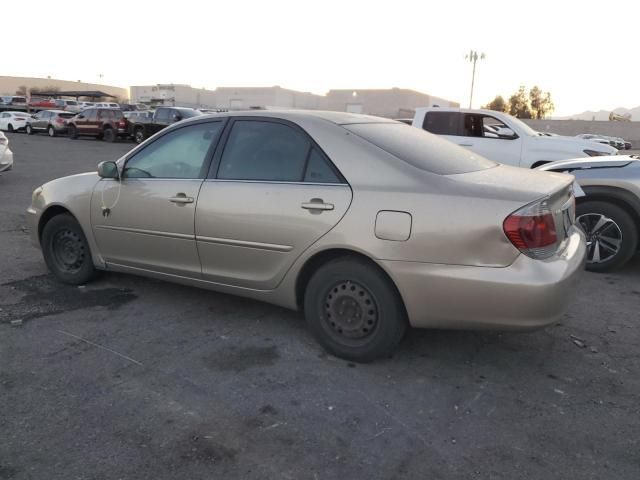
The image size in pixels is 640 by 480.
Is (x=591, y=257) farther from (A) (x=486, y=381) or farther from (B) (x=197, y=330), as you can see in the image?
(B) (x=197, y=330)

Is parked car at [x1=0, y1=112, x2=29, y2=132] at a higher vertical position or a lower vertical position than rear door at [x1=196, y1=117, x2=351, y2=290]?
higher

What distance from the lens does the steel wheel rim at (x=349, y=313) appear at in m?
3.31

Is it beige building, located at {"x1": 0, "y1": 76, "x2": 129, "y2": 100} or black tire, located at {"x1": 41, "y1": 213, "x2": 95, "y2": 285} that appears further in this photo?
beige building, located at {"x1": 0, "y1": 76, "x2": 129, "y2": 100}

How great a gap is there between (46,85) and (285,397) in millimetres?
129044

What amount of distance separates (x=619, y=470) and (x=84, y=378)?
2.94 m

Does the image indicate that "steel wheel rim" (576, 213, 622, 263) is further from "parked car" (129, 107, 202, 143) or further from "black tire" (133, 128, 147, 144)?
"black tire" (133, 128, 147, 144)

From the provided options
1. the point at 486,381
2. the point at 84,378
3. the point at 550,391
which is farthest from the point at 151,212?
the point at 550,391

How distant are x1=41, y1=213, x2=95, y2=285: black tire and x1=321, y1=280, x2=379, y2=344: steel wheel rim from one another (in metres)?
2.47

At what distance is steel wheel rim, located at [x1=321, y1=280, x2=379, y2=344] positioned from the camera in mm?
3309

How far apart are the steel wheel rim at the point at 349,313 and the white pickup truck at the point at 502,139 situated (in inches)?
280

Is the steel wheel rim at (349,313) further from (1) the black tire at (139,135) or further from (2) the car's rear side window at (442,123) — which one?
(1) the black tire at (139,135)

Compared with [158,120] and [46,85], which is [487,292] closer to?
[158,120]

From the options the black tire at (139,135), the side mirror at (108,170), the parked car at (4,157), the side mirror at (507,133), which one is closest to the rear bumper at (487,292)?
the side mirror at (108,170)

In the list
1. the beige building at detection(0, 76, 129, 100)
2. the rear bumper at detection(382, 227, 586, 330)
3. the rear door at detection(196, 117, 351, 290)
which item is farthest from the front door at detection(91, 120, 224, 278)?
the beige building at detection(0, 76, 129, 100)
